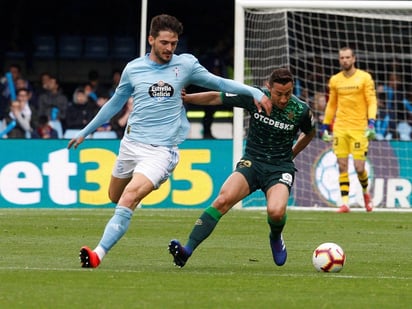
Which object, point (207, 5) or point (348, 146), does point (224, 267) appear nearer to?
point (348, 146)

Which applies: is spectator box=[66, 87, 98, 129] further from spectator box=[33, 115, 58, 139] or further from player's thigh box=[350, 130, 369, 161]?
player's thigh box=[350, 130, 369, 161]

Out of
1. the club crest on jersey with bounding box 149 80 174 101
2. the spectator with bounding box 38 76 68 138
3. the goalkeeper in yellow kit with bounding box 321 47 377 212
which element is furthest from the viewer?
the spectator with bounding box 38 76 68 138

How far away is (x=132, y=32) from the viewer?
2936 cm

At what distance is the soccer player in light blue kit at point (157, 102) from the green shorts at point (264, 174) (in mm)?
711

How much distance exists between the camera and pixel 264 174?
11.2 m

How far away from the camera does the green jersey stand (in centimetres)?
1118

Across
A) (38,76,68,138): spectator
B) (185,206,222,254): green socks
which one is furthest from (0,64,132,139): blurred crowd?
(185,206,222,254): green socks

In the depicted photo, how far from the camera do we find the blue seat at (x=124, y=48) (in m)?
28.6

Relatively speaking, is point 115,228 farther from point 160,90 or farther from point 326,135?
point 326,135

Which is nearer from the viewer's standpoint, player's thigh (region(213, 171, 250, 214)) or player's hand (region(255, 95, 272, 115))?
player's hand (region(255, 95, 272, 115))

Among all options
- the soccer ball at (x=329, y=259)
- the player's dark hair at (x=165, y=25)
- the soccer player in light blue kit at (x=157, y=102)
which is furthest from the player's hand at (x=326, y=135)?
the player's dark hair at (x=165, y=25)

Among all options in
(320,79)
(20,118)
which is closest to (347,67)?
(320,79)

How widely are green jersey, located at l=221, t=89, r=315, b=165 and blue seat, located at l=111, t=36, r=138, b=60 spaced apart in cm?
1742

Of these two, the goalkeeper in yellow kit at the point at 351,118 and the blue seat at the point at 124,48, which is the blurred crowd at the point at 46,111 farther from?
the goalkeeper in yellow kit at the point at 351,118
